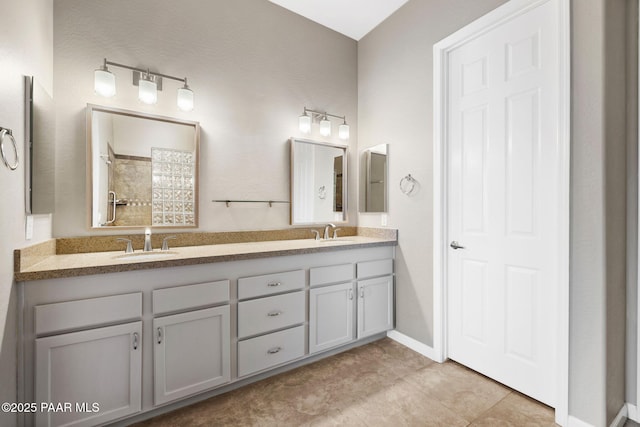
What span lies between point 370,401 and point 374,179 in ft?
6.08

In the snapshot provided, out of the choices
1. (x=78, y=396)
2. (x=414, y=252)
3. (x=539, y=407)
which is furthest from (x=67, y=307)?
(x=539, y=407)

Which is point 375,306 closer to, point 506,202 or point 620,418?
point 506,202

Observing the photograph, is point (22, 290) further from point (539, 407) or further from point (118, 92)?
point (539, 407)

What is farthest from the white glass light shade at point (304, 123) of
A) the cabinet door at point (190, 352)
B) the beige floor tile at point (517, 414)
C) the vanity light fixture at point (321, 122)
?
the beige floor tile at point (517, 414)

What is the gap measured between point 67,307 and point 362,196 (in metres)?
2.40

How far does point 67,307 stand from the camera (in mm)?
1406

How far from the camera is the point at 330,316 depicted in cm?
229

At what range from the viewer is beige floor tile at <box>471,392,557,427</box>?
1.62 metres

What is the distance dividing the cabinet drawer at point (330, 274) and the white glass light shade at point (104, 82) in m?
1.79

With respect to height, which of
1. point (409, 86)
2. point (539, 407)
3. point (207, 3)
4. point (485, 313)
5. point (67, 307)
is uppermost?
point (207, 3)

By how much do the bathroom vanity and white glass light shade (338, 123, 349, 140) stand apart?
1.19 metres

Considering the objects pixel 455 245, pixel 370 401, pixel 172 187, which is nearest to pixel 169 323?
pixel 172 187

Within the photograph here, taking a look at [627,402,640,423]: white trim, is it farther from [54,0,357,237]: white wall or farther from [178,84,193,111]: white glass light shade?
[178,84,193,111]: white glass light shade

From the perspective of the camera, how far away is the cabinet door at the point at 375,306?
8.10 ft
